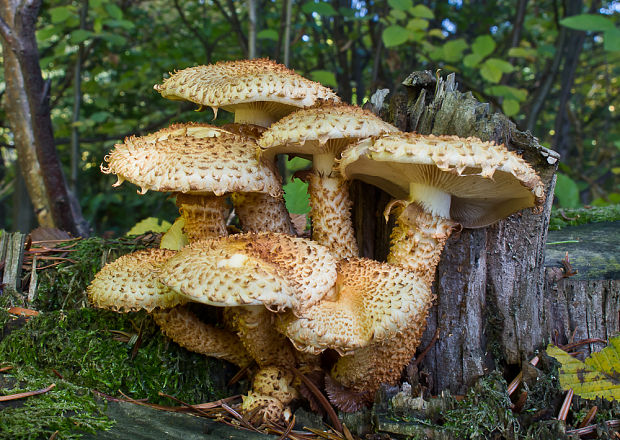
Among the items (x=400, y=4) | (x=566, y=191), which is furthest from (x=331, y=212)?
(x=400, y=4)

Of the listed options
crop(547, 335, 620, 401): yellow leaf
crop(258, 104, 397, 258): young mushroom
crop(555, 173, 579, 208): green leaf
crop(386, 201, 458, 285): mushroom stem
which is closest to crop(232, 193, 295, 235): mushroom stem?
crop(258, 104, 397, 258): young mushroom

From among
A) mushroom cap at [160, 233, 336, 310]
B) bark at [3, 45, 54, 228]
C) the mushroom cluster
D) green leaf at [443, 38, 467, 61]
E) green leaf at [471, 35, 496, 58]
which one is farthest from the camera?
green leaf at [443, 38, 467, 61]

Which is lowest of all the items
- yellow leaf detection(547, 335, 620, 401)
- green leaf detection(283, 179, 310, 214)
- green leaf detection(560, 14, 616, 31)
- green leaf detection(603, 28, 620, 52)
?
yellow leaf detection(547, 335, 620, 401)

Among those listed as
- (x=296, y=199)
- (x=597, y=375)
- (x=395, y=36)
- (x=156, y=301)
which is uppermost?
(x=395, y=36)

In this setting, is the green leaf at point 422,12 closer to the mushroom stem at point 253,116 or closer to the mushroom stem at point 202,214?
the mushroom stem at point 253,116

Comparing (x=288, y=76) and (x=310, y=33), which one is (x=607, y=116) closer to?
(x=310, y=33)

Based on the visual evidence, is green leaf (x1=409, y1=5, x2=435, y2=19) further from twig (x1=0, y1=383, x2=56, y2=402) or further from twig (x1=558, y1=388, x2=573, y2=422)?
twig (x1=0, y1=383, x2=56, y2=402)

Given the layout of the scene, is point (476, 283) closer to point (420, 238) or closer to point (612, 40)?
point (420, 238)
